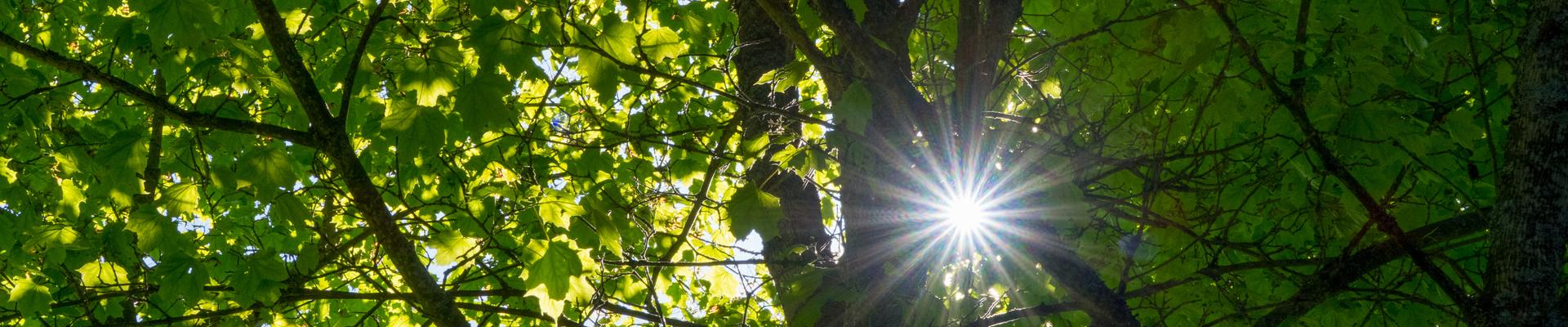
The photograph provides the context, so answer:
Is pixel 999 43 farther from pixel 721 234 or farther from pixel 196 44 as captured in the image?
pixel 721 234

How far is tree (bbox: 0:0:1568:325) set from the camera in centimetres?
197

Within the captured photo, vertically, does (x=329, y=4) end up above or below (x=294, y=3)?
above

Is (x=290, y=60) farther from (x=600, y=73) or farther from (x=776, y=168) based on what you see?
(x=776, y=168)

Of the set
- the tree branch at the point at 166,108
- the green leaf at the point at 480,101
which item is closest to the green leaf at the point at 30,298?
the tree branch at the point at 166,108

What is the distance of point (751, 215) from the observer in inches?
81.2

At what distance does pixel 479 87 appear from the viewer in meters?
1.96

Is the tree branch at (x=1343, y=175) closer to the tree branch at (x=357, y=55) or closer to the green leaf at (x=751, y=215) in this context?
the green leaf at (x=751, y=215)

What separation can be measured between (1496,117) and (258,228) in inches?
242

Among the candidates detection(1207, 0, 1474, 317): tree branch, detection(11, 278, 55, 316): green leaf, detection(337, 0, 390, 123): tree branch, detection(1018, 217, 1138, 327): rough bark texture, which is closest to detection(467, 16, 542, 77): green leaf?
detection(337, 0, 390, 123): tree branch

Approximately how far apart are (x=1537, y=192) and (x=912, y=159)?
1.17m

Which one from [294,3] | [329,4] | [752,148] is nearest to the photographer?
[752,148]

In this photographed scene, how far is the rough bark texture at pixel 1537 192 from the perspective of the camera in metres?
1.67

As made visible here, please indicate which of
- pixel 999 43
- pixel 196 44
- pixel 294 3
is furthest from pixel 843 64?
pixel 294 3

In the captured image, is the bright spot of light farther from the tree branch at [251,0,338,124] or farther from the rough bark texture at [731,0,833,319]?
the tree branch at [251,0,338,124]
